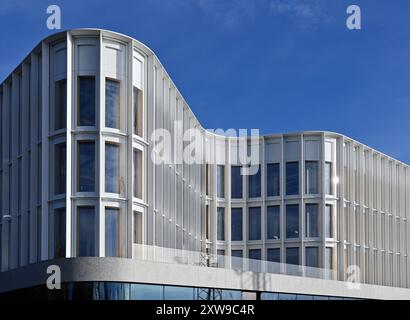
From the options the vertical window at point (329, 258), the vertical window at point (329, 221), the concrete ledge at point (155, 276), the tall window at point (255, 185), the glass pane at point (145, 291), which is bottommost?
the glass pane at point (145, 291)

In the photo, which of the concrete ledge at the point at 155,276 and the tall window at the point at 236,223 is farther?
the tall window at the point at 236,223

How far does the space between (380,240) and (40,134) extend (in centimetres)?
3886

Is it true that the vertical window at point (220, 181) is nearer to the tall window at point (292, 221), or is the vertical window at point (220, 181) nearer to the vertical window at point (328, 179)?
the tall window at point (292, 221)

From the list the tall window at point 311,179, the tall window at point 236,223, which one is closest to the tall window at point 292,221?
the tall window at point 311,179

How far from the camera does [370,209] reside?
65.4 metres

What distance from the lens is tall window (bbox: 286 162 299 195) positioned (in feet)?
201

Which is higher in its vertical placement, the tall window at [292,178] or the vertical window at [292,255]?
the tall window at [292,178]

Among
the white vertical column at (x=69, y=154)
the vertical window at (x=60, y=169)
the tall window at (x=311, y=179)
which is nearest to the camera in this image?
the white vertical column at (x=69, y=154)

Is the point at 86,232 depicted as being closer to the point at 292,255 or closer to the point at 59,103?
the point at 59,103

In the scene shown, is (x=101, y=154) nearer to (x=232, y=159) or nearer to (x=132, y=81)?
(x=132, y=81)

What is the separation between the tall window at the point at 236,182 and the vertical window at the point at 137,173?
2512 cm

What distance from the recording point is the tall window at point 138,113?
3784cm
